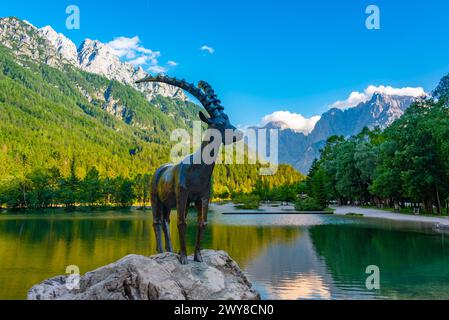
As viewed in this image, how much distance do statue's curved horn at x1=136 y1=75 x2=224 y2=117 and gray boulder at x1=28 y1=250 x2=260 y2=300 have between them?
284cm

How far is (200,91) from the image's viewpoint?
7305 mm

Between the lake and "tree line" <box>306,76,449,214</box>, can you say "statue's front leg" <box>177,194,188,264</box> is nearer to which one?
the lake

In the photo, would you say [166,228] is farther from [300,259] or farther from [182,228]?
[300,259]

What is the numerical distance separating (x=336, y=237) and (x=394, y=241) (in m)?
3.88

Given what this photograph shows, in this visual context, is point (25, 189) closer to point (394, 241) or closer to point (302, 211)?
point (302, 211)

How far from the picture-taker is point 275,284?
1263 centimetres

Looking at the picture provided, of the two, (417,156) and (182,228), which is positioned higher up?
(417,156)

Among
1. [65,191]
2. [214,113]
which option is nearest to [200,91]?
[214,113]

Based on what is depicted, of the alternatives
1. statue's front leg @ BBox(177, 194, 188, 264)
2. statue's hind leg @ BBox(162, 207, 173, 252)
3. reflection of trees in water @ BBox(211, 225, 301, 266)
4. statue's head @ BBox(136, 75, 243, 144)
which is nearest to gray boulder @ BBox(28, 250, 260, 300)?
statue's front leg @ BBox(177, 194, 188, 264)

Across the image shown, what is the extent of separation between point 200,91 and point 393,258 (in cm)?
1375

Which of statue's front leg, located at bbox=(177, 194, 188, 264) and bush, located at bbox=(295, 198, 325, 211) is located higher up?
statue's front leg, located at bbox=(177, 194, 188, 264)

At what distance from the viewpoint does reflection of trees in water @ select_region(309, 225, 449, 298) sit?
1249 cm

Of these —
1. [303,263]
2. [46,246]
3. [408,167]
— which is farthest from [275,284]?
[408,167]
